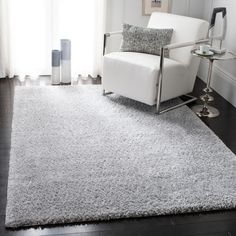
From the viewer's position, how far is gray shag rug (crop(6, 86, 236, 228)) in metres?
2.15

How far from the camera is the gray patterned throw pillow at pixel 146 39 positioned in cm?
364

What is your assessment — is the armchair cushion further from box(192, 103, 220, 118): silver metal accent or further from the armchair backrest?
box(192, 103, 220, 118): silver metal accent

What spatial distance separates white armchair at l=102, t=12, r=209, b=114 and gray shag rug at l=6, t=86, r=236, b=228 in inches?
6.3

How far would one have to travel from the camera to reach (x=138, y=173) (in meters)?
2.49

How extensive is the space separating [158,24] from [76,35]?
961 mm

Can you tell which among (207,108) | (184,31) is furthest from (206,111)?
(184,31)

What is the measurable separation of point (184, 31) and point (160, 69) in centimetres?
60

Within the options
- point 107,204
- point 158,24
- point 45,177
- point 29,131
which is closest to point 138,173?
point 107,204

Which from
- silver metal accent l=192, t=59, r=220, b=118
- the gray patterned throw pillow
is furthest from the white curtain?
silver metal accent l=192, t=59, r=220, b=118

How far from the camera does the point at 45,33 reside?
14.1 ft

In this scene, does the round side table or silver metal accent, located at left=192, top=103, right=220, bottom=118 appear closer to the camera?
the round side table

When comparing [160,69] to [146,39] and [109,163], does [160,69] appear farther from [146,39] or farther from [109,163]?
[109,163]

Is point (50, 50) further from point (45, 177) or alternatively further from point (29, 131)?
point (45, 177)

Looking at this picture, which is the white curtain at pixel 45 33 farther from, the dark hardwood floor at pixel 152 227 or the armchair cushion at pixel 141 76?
the dark hardwood floor at pixel 152 227
